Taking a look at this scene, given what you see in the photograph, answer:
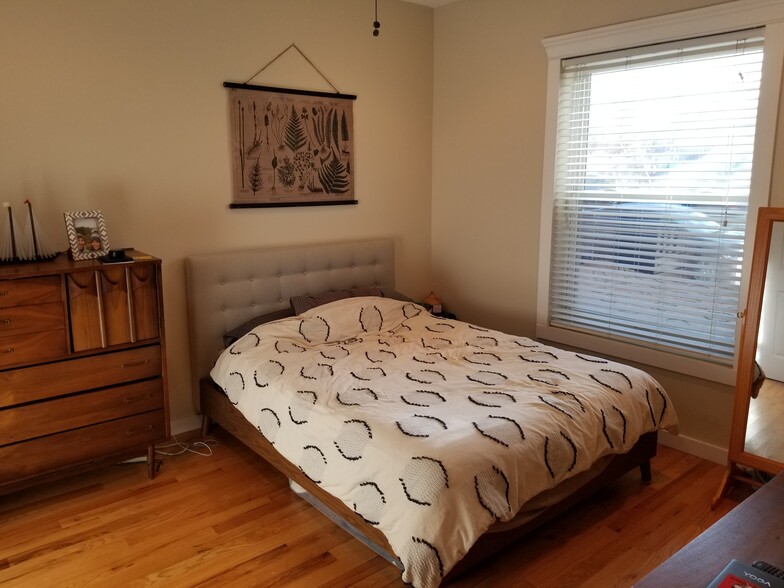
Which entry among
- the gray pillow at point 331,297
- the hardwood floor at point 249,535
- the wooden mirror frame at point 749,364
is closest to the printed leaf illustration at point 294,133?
the gray pillow at point 331,297

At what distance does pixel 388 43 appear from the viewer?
421 centimetres

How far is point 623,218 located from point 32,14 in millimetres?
3158

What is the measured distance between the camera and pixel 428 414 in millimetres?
2461

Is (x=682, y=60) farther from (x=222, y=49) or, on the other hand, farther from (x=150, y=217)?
(x=150, y=217)

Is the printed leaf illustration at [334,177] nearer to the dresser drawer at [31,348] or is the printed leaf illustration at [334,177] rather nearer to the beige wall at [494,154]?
the beige wall at [494,154]

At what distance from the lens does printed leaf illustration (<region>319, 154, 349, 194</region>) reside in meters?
3.97

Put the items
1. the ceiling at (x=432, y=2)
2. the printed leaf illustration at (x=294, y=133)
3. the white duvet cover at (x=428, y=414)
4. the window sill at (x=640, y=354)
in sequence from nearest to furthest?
the white duvet cover at (x=428, y=414), the window sill at (x=640, y=354), the printed leaf illustration at (x=294, y=133), the ceiling at (x=432, y=2)

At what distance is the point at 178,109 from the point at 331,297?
135 cm

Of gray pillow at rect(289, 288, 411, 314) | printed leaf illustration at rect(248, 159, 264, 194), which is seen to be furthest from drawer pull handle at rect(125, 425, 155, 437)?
printed leaf illustration at rect(248, 159, 264, 194)

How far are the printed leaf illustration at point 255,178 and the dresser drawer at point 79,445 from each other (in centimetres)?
139

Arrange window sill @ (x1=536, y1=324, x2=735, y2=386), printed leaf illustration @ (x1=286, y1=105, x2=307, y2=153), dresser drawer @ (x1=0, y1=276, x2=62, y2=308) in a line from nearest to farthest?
dresser drawer @ (x1=0, y1=276, x2=62, y2=308) → window sill @ (x1=536, y1=324, x2=735, y2=386) → printed leaf illustration @ (x1=286, y1=105, x2=307, y2=153)

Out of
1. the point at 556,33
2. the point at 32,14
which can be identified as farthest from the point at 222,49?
the point at 556,33

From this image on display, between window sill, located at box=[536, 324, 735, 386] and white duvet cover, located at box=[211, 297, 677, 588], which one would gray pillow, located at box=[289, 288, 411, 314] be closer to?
white duvet cover, located at box=[211, 297, 677, 588]

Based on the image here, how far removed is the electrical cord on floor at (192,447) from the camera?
11.2 ft
